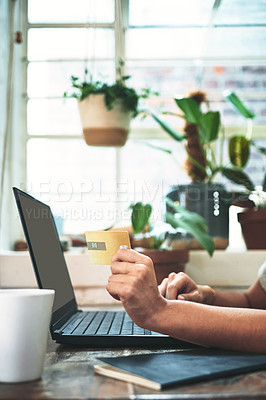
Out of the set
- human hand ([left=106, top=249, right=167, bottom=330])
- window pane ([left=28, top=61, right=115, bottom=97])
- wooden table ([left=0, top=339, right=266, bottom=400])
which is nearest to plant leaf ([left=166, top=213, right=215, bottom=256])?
window pane ([left=28, top=61, right=115, bottom=97])

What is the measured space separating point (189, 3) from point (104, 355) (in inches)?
81.4

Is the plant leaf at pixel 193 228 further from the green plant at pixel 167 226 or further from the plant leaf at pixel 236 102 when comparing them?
the plant leaf at pixel 236 102

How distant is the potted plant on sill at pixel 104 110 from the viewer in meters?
2.10

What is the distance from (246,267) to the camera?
2.23 meters

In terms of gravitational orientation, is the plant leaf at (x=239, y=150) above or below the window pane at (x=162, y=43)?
below

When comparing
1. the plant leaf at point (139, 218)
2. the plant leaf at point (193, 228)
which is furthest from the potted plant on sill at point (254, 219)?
the plant leaf at point (139, 218)

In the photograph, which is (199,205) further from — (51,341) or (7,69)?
(51,341)

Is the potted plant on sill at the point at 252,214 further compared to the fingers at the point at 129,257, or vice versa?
the potted plant on sill at the point at 252,214

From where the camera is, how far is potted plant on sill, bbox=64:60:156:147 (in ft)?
6.89

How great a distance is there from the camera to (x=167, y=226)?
2080mm

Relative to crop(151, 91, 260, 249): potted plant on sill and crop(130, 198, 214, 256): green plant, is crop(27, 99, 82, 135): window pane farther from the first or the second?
crop(130, 198, 214, 256): green plant

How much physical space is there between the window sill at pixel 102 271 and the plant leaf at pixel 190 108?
0.58 metres

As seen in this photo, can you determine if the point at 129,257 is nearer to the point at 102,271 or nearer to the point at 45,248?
the point at 45,248

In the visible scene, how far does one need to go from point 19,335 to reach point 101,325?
0.46 m
